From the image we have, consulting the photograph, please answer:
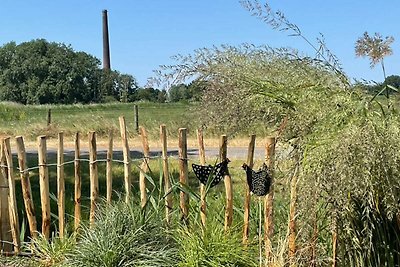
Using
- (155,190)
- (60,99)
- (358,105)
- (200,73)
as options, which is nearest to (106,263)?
(155,190)

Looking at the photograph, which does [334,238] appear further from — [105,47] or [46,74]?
[46,74]

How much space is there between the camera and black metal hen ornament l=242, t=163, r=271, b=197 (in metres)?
3.90

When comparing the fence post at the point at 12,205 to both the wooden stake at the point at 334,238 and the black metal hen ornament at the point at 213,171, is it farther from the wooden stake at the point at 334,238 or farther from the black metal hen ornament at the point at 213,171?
the wooden stake at the point at 334,238

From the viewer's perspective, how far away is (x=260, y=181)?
3965mm

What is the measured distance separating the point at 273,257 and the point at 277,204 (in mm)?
550

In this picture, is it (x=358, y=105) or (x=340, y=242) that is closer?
(x=358, y=105)

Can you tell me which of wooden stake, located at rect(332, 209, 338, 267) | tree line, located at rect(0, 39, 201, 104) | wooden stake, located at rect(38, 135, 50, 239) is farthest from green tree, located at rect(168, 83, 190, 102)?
tree line, located at rect(0, 39, 201, 104)

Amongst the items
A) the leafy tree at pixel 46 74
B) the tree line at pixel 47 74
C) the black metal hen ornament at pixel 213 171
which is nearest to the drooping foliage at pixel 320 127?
the black metal hen ornament at pixel 213 171

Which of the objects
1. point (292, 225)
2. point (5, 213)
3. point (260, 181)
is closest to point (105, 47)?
point (5, 213)

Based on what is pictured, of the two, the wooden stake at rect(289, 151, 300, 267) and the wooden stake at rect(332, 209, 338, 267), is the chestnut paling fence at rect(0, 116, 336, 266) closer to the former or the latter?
the wooden stake at rect(289, 151, 300, 267)

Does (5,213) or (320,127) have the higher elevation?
(320,127)

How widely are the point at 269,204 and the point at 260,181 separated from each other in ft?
0.55

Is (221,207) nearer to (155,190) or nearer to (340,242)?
(155,190)

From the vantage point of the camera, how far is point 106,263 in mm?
3998
